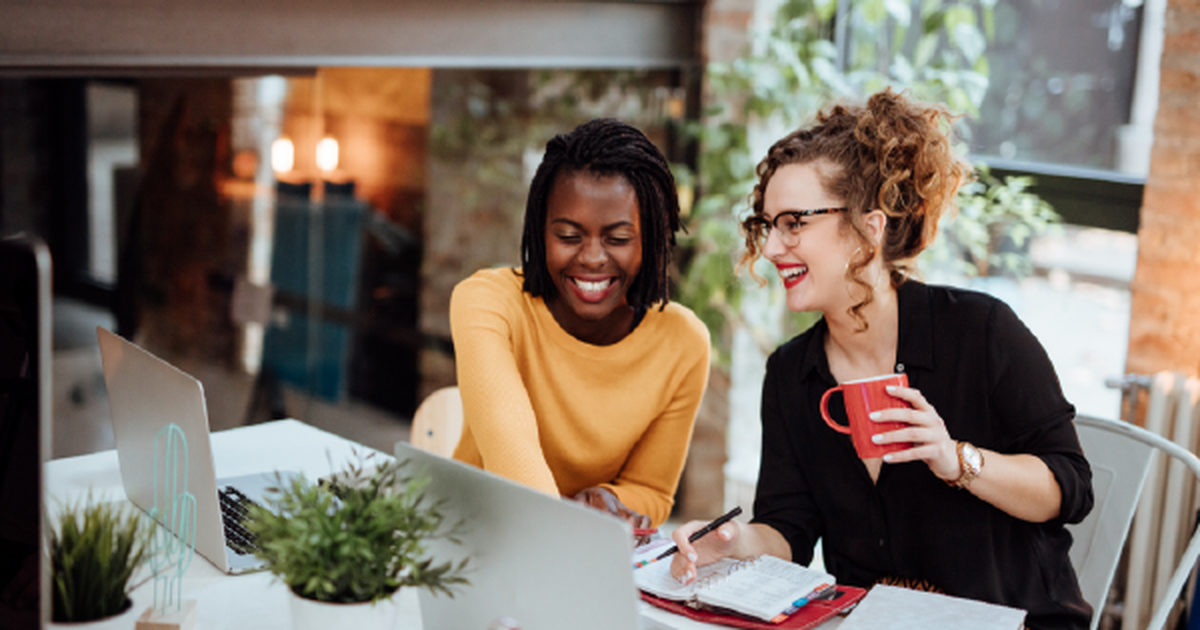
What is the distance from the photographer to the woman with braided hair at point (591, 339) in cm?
159

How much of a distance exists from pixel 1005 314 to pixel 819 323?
295mm

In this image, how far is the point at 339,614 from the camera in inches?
40.0

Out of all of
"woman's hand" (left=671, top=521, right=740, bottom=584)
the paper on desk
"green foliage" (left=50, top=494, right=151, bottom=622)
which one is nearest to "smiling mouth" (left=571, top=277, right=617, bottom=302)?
"woman's hand" (left=671, top=521, right=740, bottom=584)

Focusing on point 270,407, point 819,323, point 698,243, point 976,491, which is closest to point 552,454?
point 819,323

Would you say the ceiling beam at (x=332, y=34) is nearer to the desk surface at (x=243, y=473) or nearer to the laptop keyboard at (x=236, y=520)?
the desk surface at (x=243, y=473)

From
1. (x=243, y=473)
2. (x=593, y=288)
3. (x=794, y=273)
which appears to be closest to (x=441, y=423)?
(x=243, y=473)

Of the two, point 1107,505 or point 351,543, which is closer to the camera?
point 351,543

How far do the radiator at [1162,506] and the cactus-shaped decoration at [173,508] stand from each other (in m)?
2.13

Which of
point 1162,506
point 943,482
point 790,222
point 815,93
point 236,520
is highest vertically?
point 815,93

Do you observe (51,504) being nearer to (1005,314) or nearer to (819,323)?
(819,323)

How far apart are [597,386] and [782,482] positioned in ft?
1.15

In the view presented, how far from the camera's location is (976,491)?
142 cm

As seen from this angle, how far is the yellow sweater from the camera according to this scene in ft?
5.49

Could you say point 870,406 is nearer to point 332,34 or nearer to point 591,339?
point 591,339
